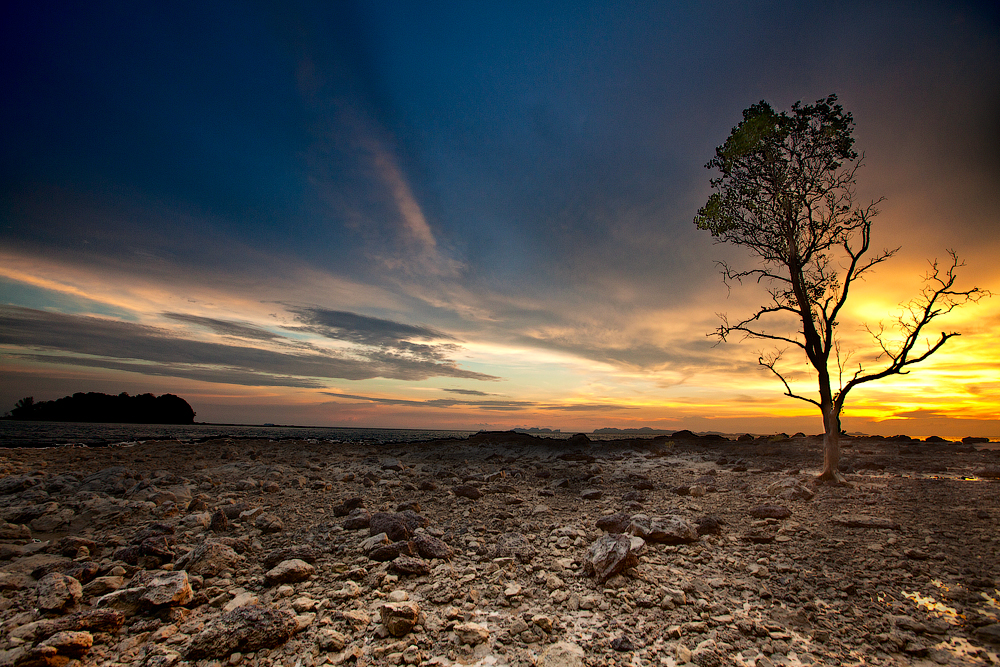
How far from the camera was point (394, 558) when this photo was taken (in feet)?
17.7

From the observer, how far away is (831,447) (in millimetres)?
10297

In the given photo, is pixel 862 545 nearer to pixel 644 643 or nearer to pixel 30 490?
pixel 644 643

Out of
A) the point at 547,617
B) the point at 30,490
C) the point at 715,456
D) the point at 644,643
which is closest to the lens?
the point at 644,643

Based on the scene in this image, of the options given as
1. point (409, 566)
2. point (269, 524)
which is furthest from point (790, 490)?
point (269, 524)

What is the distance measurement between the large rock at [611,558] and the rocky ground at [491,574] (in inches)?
1.2

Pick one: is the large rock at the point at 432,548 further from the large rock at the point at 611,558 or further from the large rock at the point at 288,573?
the large rock at the point at 611,558

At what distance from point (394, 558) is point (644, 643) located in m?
3.43

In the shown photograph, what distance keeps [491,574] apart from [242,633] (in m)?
2.88

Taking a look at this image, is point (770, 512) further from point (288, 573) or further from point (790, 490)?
point (288, 573)

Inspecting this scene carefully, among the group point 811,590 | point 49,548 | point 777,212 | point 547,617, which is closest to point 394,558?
A: point 547,617

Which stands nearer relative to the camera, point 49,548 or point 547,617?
point 547,617

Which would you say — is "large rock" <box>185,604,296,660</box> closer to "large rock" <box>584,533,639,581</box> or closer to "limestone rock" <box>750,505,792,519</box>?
"large rock" <box>584,533,639,581</box>

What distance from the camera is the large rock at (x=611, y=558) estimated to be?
16.4 feet

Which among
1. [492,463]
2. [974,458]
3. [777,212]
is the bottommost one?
[492,463]
